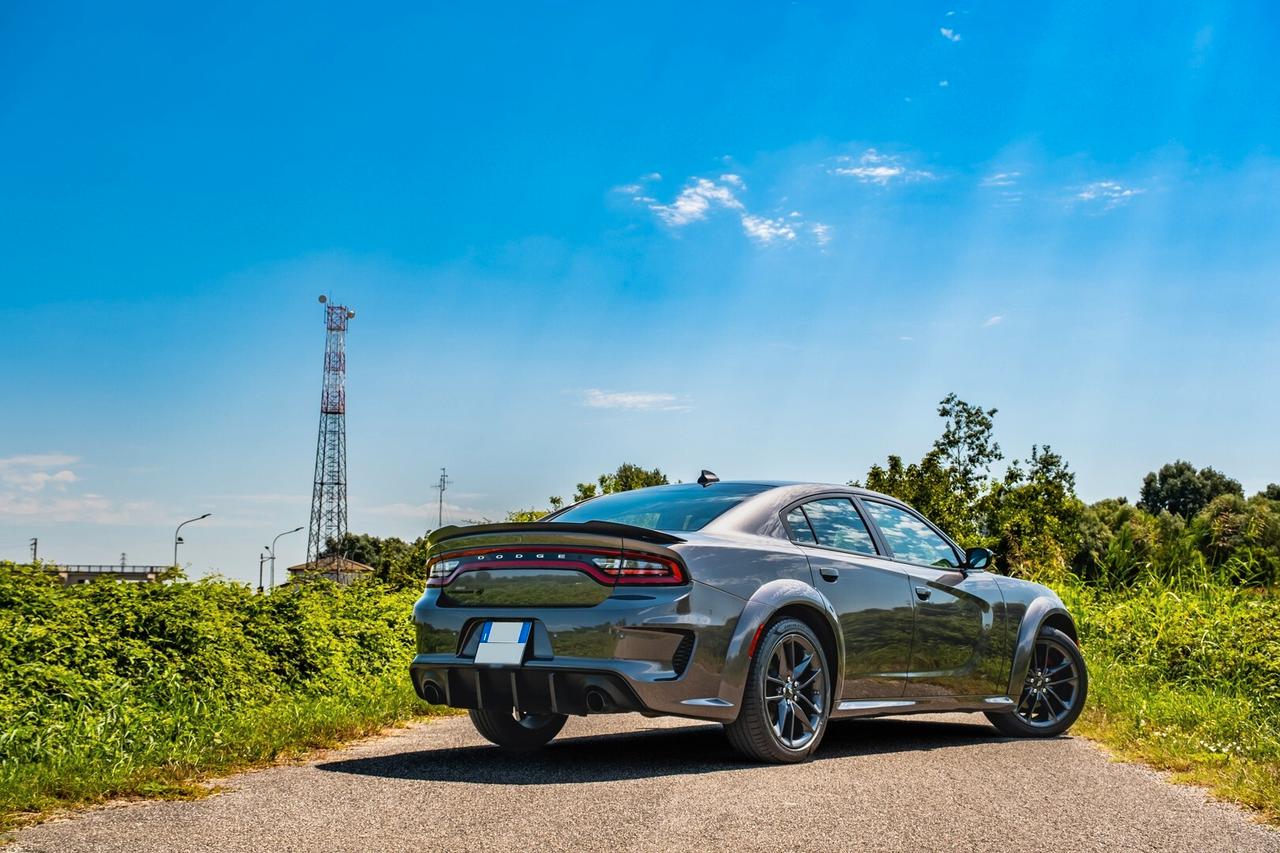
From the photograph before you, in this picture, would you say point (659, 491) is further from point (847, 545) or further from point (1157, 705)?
point (1157, 705)

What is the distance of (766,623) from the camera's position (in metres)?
6.46

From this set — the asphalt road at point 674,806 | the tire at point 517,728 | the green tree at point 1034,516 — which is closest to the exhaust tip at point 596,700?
the asphalt road at point 674,806

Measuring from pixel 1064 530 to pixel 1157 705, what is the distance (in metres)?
43.5

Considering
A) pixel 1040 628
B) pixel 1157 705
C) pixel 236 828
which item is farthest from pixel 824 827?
pixel 1157 705

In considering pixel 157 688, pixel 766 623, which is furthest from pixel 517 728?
pixel 157 688

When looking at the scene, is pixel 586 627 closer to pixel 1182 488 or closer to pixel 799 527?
pixel 799 527

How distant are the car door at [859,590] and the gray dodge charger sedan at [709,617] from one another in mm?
13

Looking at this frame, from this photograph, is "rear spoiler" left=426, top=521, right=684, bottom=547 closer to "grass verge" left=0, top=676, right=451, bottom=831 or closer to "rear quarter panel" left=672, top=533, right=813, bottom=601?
"rear quarter panel" left=672, top=533, right=813, bottom=601

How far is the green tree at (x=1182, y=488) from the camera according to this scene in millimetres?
111688

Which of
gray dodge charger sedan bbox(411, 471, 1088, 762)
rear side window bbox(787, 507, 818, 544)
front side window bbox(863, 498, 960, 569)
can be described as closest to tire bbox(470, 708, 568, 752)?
gray dodge charger sedan bbox(411, 471, 1088, 762)

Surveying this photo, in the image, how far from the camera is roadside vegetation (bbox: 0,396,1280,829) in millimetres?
6301

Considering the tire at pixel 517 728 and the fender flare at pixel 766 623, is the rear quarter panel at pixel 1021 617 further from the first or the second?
the tire at pixel 517 728

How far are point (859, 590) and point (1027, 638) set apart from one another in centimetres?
199

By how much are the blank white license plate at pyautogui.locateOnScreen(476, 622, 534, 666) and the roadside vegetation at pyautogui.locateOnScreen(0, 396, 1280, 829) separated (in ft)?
4.90
